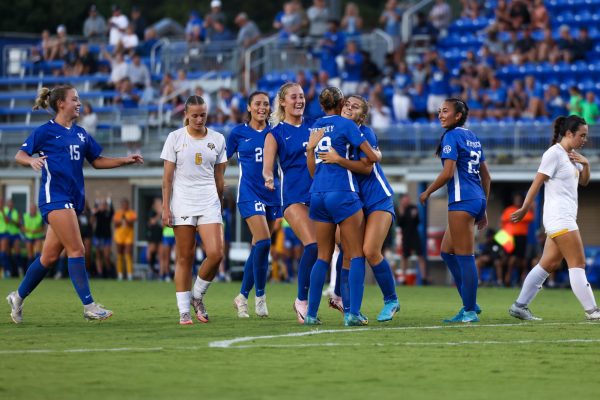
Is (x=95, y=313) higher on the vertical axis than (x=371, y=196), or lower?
lower

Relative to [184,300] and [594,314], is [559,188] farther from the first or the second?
[184,300]

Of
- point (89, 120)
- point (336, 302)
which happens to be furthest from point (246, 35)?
point (336, 302)

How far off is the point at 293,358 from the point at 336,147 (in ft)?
9.09

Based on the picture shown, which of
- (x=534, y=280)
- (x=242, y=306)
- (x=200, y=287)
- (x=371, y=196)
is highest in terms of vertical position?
(x=371, y=196)

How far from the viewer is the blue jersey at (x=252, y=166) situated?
1328 centimetres

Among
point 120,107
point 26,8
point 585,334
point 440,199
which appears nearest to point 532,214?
point 440,199

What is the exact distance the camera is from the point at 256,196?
13.2 meters

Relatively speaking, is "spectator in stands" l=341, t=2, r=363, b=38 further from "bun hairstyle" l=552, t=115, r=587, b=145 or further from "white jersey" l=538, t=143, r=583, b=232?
"white jersey" l=538, t=143, r=583, b=232

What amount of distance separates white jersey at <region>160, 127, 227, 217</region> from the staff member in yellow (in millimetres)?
17537

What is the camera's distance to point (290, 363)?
9.02 m

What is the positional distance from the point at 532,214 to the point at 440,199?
9.25 ft

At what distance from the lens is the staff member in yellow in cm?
2962

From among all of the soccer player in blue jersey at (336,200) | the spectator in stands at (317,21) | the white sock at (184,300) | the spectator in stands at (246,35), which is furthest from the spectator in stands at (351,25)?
the soccer player in blue jersey at (336,200)

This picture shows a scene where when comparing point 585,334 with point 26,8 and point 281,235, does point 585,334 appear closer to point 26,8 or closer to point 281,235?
point 281,235
